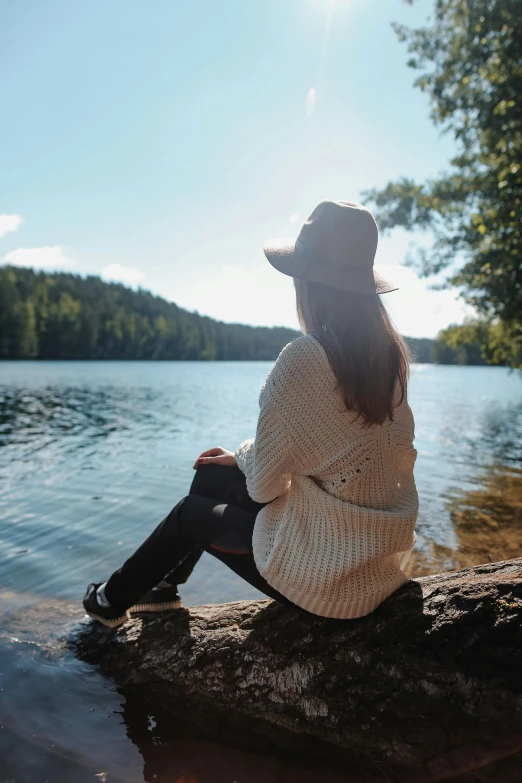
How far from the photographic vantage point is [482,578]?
2.35 m

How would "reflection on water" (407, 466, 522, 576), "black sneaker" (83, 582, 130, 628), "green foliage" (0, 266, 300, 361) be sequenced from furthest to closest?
1. "green foliage" (0, 266, 300, 361)
2. "reflection on water" (407, 466, 522, 576)
3. "black sneaker" (83, 582, 130, 628)

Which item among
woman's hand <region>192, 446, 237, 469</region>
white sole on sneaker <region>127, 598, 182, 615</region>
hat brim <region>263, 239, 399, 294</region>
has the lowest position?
white sole on sneaker <region>127, 598, 182, 615</region>

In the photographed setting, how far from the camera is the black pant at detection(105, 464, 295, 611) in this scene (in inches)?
103

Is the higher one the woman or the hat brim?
the hat brim

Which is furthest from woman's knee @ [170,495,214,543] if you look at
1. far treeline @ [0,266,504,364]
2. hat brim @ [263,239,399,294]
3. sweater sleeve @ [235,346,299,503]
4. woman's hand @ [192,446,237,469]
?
far treeline @ [0,266,504,364]

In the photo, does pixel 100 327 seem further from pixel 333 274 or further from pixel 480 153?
pixel 333 274

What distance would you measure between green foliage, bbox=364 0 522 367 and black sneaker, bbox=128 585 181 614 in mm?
9978

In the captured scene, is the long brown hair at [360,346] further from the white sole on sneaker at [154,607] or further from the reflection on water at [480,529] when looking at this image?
the reflection on water at [480,529]

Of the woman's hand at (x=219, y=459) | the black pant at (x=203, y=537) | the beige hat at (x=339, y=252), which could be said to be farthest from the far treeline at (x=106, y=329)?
the beige hat at (x=339, y=252)

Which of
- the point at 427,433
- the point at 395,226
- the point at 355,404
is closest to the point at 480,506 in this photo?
the point at 355,404

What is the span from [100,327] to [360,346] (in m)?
101

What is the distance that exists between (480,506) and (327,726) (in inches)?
241

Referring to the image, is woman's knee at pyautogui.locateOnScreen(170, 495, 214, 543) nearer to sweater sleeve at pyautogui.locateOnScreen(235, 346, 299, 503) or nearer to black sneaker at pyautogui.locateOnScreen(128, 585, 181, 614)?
sweater sleeve at pyautogui.locateOnScreen(235, 346, 299, 503)

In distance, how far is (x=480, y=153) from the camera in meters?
13.0
